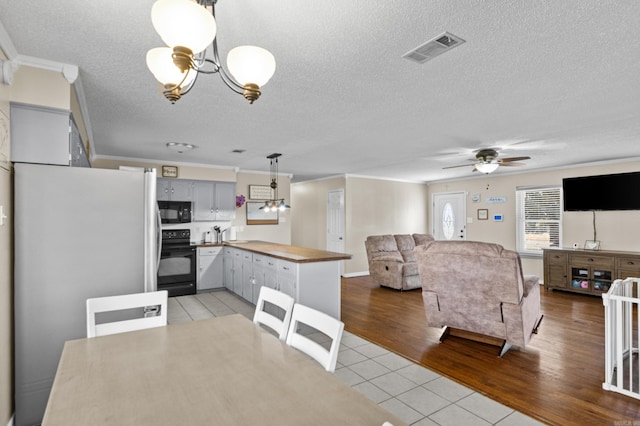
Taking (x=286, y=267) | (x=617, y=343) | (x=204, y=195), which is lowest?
(x=617, y=343)

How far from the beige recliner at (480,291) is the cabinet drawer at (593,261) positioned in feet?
9.93

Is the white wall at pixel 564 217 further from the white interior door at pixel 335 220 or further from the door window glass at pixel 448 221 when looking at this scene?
the white interior door at pixel 335 220

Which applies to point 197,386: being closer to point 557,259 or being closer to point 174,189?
point 174,189

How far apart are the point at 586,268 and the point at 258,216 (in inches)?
244

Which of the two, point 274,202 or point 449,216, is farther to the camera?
point 449,216

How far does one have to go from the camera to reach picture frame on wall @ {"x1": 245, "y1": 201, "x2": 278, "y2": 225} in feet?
23.3

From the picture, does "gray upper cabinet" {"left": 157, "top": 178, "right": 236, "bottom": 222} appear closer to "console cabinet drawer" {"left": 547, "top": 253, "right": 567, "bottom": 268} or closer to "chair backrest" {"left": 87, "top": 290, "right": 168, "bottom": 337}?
"chair backrest" {"left": 87, "top": 290, "right": 168, "bottom": 337}

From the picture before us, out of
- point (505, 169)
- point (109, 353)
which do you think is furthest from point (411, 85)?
point (505, 169)

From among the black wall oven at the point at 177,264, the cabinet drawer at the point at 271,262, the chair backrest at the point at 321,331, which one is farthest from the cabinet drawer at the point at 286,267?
the black wall oven at the point at 177,264

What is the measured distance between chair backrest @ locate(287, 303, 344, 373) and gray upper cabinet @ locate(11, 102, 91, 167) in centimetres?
207

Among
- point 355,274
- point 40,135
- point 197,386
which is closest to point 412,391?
point 197,386

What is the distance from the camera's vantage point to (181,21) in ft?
3.66

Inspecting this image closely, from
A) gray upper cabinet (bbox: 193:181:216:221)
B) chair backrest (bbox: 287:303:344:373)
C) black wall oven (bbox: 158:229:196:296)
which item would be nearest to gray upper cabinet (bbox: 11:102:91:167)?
chair backrest (bbox: 287:303:344:373)

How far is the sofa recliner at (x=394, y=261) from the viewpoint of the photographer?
615 centimetres
